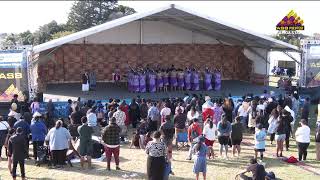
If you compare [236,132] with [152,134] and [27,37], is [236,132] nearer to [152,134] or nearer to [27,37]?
[152,134]

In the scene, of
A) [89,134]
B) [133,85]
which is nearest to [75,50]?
[133,85]

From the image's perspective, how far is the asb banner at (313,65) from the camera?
66.6ft

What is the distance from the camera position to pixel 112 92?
2064 centimetres

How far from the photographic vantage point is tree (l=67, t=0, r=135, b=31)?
6731cm

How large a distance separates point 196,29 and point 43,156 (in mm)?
15654

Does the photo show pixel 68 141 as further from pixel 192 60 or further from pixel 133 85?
pixel 192 60

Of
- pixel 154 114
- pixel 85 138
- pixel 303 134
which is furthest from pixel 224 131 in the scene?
pixel 85 138

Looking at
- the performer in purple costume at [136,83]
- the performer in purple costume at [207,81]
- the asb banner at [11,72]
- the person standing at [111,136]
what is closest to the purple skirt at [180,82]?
the performer in purple costume at [207,81]

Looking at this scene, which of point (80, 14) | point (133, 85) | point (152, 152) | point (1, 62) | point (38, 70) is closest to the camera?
point (152, 152)

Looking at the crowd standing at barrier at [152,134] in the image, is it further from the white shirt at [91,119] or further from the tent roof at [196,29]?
the tent roof at [196,29]

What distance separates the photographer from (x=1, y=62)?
16.5 meters

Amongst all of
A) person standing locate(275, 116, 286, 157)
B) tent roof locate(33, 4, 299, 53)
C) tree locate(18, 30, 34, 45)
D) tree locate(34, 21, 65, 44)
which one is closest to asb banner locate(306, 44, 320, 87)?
tent roof locate(33, 4, 299, 53)

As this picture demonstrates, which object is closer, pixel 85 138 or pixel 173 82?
pixel 85 138

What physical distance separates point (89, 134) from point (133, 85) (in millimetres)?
10626
